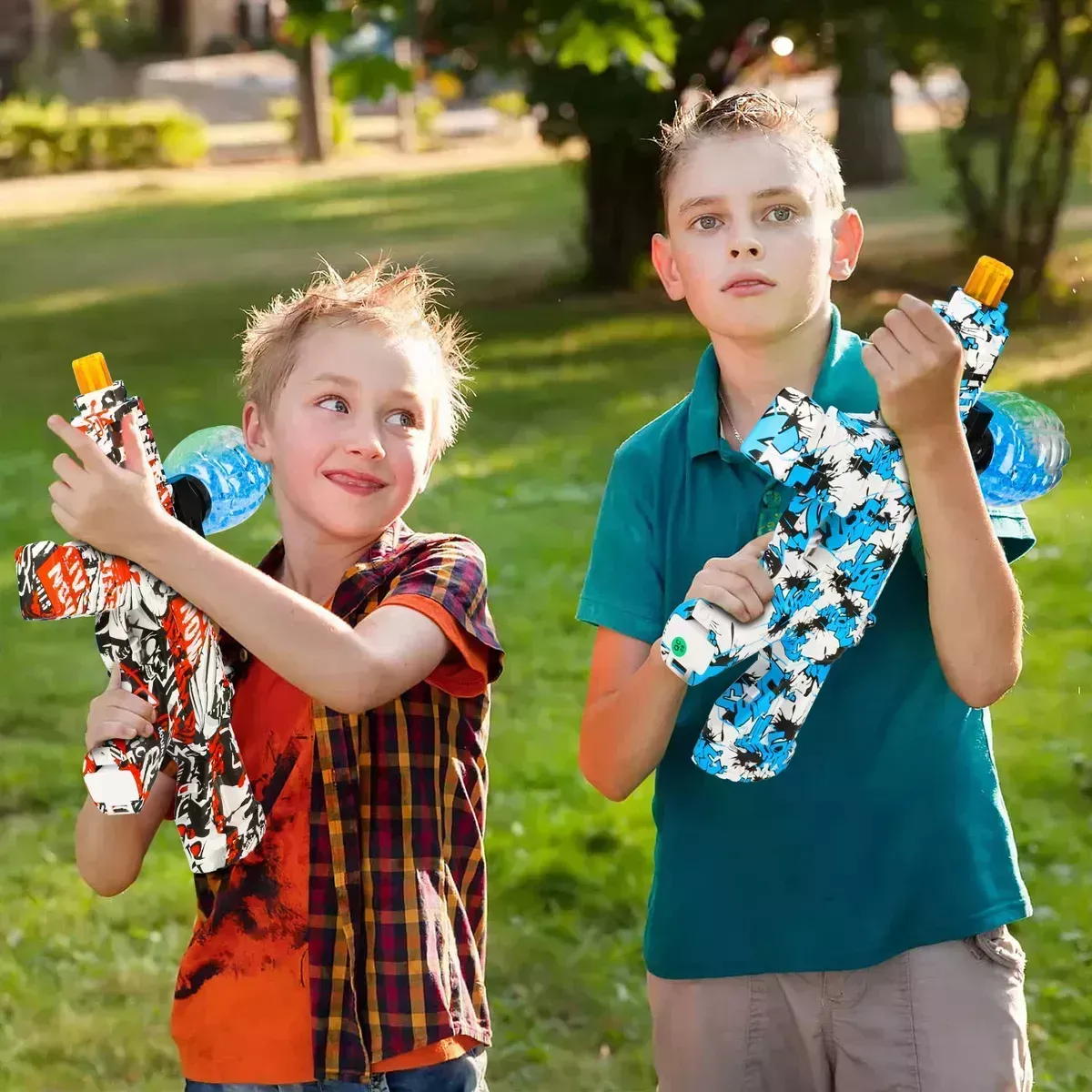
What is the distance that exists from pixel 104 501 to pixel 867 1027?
113cm

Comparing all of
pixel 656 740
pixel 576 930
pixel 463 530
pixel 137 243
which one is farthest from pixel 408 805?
pixel 137 243

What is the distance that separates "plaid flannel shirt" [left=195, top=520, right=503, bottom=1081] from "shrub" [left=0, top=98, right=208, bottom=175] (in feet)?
95.2

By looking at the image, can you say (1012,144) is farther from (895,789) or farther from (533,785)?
(895,789)

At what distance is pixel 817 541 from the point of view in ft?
6.43

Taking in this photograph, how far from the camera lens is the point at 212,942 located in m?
2.14

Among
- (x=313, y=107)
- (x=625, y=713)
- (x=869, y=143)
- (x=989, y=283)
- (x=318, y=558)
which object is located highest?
(x=313, y=107)

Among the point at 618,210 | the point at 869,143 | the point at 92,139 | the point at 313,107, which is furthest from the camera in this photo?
the point at 313,107

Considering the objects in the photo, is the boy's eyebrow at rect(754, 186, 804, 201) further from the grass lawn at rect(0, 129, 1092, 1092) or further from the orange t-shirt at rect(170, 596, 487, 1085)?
the grass lawn at rect(0, 129, 1092, 1092)

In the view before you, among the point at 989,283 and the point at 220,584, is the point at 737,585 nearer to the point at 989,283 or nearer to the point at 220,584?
the point at 989,283

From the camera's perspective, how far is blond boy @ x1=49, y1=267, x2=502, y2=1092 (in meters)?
2.06

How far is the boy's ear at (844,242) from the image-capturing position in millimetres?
2150

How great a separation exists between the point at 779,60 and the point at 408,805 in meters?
14.0

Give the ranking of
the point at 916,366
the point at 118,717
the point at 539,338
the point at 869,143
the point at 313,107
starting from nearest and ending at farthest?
the point at 916,366 < the point at 118,717 < the point at 539,338 < the point at 869,143 < the point at 313,107

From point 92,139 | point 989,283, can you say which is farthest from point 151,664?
point 92,139
